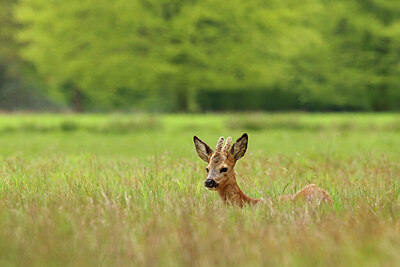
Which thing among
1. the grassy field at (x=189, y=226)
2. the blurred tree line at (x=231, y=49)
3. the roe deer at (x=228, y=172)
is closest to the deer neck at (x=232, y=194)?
the roe deer at (x=228, y=172)

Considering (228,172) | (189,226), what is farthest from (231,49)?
(189,226)

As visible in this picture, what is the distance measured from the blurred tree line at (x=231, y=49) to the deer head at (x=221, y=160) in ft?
71.7

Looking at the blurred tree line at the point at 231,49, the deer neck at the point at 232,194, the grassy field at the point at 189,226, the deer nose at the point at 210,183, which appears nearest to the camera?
the grassy field at the point at 189,226

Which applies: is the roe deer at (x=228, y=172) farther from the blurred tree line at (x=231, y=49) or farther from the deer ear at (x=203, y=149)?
the blurred tree line at (x=231, y=49)

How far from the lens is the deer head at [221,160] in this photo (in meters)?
5.05

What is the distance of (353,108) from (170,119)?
14565mm

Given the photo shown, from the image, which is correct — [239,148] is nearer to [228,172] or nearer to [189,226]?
[228,172]

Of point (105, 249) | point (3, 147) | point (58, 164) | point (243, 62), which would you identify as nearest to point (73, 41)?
point (243, 62)

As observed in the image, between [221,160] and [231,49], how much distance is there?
77.6 feet

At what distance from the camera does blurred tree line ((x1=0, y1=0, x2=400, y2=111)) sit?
1099 inches

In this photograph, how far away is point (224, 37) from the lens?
93.8 feet

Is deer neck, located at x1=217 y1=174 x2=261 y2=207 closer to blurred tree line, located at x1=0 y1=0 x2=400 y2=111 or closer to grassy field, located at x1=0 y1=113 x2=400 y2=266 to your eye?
grassy field, located at x1=0 y1=113 x2=400 y2=266

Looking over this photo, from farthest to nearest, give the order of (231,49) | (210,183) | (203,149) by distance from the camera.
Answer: (231,49), (203,149), (210,183)

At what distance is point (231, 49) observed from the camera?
1117 inches
